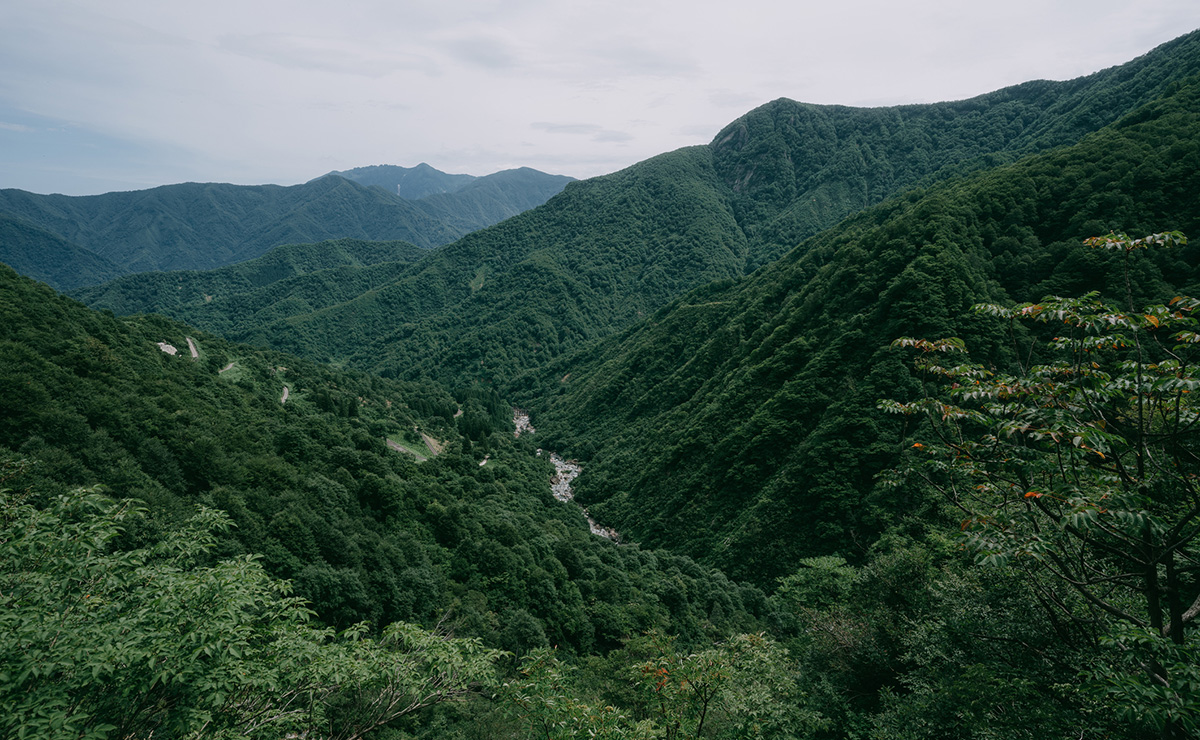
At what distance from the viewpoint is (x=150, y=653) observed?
775cm

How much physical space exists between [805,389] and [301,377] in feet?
264

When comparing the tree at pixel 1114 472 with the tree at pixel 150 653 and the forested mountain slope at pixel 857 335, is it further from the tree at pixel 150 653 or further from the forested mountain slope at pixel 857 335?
the forested mountain slope at pixel 857 335

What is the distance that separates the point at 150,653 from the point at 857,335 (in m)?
71.7

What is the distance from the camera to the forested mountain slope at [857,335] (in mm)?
56719

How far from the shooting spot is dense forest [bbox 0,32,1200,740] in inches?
336

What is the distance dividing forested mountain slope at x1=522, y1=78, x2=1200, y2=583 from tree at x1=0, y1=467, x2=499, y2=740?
51982 mm

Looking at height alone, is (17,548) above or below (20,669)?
above

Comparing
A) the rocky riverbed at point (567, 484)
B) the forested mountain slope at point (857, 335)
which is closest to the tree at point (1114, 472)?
the forested mountain slope at point (857, 335)

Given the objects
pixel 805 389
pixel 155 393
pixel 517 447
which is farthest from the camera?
pixel 517 447

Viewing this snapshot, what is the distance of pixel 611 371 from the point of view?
12769 cm

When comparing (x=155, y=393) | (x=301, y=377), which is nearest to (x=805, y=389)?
(x=155, y=393)

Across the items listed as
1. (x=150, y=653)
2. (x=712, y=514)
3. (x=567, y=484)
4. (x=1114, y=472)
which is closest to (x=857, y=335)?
(x=712, y=514)

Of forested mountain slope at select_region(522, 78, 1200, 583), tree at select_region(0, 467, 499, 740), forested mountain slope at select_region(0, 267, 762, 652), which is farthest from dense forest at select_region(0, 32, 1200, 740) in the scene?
forested mountain slope at select_region(522, 78, 1200, 583)

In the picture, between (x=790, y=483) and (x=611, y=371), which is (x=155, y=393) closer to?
(x=790, y=483)
